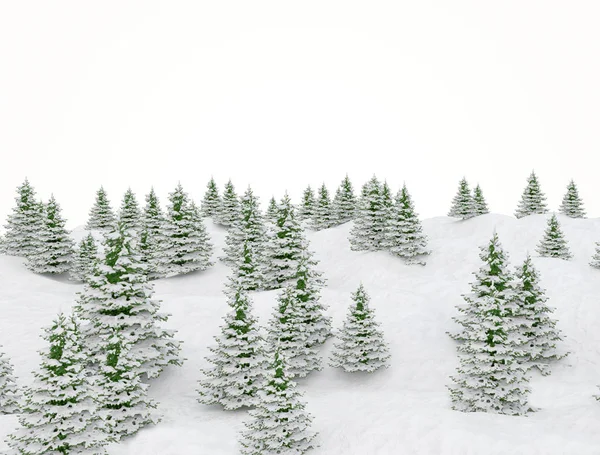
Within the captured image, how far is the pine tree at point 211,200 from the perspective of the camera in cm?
7644

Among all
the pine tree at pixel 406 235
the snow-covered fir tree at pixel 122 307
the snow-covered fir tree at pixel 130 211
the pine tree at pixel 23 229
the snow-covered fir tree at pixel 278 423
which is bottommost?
the snow-covered fir tree at pixel 278 423

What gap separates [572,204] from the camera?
62062mm

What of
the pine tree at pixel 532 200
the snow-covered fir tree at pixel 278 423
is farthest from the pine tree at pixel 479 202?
the snow-covered fir tree at pixel 278 423

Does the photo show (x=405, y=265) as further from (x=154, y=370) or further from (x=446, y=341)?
(x=154, y=370)

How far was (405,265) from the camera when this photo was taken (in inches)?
1886

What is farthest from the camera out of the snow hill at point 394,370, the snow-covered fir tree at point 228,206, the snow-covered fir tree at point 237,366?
the snow-covered fir tree at point 228,206

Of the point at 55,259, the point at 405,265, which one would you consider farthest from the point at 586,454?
the point at 55,259

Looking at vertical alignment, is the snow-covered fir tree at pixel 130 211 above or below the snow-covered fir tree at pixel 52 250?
above

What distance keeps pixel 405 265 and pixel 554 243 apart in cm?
1490

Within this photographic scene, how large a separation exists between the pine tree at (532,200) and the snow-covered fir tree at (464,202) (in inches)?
314

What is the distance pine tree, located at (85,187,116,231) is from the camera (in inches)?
2645

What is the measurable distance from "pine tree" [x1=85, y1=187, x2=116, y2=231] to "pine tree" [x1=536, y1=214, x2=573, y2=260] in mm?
55066

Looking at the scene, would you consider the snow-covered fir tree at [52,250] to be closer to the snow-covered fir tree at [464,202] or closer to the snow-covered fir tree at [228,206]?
the snow-covered fir tree at [228,206]

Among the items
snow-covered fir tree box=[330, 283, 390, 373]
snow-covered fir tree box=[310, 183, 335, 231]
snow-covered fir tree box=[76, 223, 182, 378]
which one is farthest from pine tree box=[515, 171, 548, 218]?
snow-covered fir tree box=[76, 223, 182, 378]
